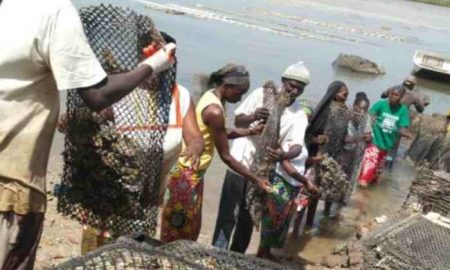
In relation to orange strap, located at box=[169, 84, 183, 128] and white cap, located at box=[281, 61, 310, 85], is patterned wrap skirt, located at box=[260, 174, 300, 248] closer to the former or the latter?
white cap, located at box=[281, 61, 310, 85]

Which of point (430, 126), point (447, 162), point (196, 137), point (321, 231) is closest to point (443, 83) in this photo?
point (430, 126)

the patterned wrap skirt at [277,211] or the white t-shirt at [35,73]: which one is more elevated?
the white t-shirt at [35,73]

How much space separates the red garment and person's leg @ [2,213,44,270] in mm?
6050

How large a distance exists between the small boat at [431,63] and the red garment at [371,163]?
1243 cm

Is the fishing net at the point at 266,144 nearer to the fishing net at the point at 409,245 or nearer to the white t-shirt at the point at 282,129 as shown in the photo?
the white t-shirt at the point at 282,129

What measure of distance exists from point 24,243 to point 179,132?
1.06 meters

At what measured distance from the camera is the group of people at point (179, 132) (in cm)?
226

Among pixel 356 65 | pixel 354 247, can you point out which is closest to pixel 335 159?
pixel 354 247

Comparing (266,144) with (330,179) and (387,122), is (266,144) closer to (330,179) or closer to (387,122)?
(330,179)

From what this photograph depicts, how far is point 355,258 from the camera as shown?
5559 mm

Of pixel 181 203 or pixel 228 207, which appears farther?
pixel 228 207

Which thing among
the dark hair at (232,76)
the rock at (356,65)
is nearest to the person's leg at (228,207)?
the dark hair at (232,76)

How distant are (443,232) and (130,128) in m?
2.81

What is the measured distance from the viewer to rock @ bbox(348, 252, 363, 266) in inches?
216
